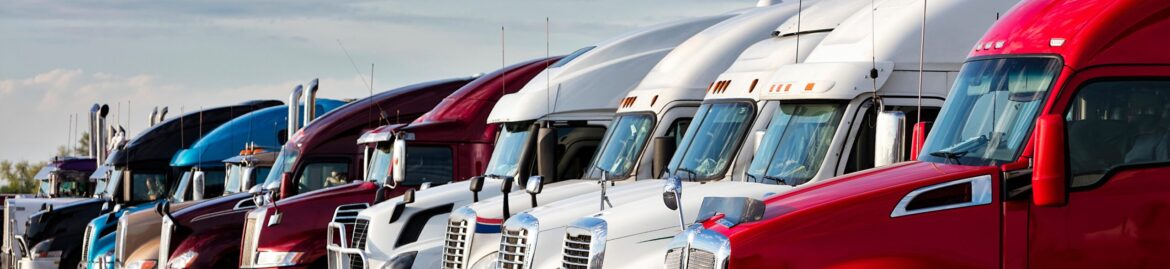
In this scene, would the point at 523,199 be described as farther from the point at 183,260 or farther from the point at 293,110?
the point at 293,110

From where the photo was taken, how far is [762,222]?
7.10 m

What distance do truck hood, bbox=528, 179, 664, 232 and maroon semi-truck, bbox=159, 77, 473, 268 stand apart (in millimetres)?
5097

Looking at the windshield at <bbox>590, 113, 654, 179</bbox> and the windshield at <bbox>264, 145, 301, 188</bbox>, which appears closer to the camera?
the windshield at <bbox>590, 113, 654, 179</bbox>

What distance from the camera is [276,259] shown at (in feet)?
51.8

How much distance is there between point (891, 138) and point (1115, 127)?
208 cm

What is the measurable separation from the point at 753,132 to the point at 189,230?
26.4 ft

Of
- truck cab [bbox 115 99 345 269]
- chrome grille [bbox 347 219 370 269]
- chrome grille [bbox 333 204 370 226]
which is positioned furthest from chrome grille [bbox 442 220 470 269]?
truck cab [bbox 115 99 345 269]

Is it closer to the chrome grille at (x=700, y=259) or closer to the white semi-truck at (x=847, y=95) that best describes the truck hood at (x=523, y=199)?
the white semi-truck at (x=847, y=95)

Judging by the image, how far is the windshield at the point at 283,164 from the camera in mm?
19422

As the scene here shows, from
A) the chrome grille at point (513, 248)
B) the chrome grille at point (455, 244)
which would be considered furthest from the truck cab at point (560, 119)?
the chrome grille at point (513, 248)

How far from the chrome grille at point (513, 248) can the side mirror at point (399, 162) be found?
5.70 m

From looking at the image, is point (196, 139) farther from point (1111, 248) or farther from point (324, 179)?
point (1111, 248)

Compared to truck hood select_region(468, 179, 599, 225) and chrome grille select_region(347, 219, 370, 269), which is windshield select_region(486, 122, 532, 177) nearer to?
chrome grille select_region(347, 219, 370, 269)

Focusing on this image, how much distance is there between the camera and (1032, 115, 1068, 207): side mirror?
6590mm
